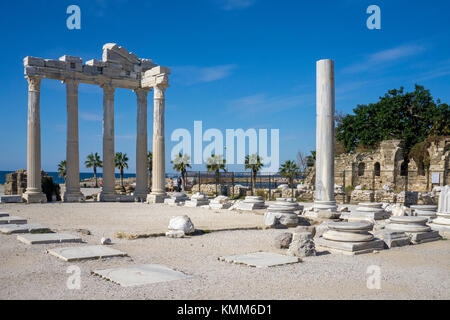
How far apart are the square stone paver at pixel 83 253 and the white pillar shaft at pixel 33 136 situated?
15092 mm

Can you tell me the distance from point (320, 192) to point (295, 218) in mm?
2331

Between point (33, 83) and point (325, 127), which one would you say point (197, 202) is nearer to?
point (325, 127)

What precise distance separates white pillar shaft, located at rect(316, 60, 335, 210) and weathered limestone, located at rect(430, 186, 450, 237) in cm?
368

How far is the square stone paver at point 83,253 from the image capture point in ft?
25.7

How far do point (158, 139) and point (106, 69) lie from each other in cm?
515

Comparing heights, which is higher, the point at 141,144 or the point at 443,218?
the point at 141,144

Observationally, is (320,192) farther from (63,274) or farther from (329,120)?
(63,274)

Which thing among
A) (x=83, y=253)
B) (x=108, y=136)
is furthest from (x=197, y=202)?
(x=83, y=253)

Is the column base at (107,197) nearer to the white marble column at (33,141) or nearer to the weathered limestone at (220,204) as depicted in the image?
the white marble column at (33,141)

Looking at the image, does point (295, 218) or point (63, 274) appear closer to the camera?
point (63, 274)

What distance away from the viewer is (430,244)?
1053 cm

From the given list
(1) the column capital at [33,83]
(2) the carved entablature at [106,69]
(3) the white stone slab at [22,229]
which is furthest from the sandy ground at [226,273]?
(2) the carved entablature at [106,69]

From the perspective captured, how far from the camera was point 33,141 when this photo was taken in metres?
22.0
